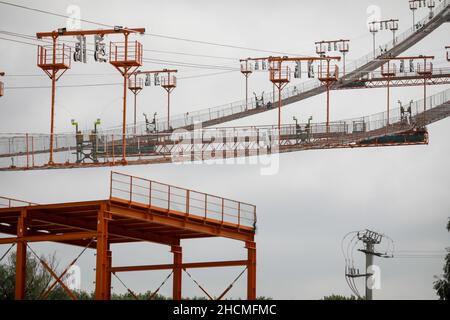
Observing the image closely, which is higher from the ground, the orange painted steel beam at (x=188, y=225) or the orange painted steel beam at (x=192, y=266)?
the orange painted steel beam at (x=188, y=225)

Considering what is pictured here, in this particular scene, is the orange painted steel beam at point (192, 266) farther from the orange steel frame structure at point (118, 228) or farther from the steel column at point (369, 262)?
the steel column at point (369, 262)

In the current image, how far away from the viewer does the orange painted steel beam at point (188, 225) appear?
190 ft

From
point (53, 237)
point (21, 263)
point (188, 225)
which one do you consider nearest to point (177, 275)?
point (188, 225)

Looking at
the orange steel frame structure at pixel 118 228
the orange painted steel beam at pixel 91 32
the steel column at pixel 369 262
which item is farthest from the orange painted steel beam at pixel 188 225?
the steel column at pixel 369 262

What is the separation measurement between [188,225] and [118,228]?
153 inches

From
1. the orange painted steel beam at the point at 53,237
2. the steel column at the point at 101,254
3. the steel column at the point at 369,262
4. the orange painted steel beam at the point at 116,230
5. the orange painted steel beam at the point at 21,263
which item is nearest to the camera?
the steel column at the point at 101,254

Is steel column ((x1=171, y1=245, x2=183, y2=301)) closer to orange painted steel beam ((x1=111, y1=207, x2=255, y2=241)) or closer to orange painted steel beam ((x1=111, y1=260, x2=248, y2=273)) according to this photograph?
orange painted steel beam ((x1=111, y1=260, x2=248, y2=273))

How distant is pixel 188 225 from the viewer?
62156 millimetres

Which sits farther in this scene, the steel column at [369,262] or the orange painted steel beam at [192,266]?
the steel column at [369,262]

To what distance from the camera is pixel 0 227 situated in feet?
208

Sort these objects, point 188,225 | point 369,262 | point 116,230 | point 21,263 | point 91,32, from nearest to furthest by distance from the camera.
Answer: point 21,263 < point 188,225 < point 116,230 < point 91,32 < point 369,262

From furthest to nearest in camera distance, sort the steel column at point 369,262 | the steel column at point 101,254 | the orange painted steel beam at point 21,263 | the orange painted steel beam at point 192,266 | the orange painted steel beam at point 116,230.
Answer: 1. the steel column at point 369,262
2. the orange painted steel beam at point 192,266
3. the orange painted steel beam at point 116,230
4. the orange painted steel beam at point 21,263
5. the steel column at point 101,254

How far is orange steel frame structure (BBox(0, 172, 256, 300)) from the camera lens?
56.1 metres

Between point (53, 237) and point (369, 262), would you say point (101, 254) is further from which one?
point (369, 262)
